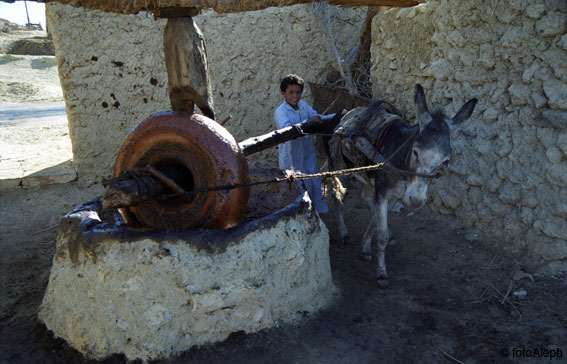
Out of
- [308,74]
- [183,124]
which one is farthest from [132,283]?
[308,74]

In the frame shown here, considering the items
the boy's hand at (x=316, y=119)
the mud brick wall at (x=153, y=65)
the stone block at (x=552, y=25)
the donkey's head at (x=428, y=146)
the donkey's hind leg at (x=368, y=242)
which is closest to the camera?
the donkey's head at (x=428, y=146)

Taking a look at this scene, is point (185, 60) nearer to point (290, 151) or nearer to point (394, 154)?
point (394, 154)

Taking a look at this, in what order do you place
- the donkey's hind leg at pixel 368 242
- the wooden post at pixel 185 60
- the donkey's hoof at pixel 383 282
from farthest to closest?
1. the donkey's hind leg at pixel 368 242
2. the donkey's hoof at pixel 383 282
3. the wooden post at pixel 185 60

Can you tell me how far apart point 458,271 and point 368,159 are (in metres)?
1.29

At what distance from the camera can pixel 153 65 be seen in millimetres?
5660

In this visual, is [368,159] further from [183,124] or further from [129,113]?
[129,113]

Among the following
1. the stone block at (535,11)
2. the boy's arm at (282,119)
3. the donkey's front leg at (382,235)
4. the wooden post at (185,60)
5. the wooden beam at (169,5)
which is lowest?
the donkey's front leg at (382,235)

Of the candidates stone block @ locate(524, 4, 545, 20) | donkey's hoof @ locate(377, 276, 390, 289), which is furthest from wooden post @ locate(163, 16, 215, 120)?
stone block @ locate(524, 4, 545, 20)

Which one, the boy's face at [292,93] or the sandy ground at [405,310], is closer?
the sandy ground at [405,310]

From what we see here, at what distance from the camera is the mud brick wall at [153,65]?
213 inches

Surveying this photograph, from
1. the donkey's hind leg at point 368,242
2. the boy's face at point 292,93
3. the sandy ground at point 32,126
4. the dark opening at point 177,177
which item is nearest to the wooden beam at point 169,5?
the dark opening at point 177,177

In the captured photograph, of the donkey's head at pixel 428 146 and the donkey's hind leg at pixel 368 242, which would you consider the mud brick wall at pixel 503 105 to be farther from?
the donkey's hind leg at pixel 368 242

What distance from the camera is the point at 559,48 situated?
311cm

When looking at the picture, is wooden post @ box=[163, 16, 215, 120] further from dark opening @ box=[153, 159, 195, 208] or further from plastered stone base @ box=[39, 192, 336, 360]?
plastered stone base @ box=[39, 192, 336, 360]
